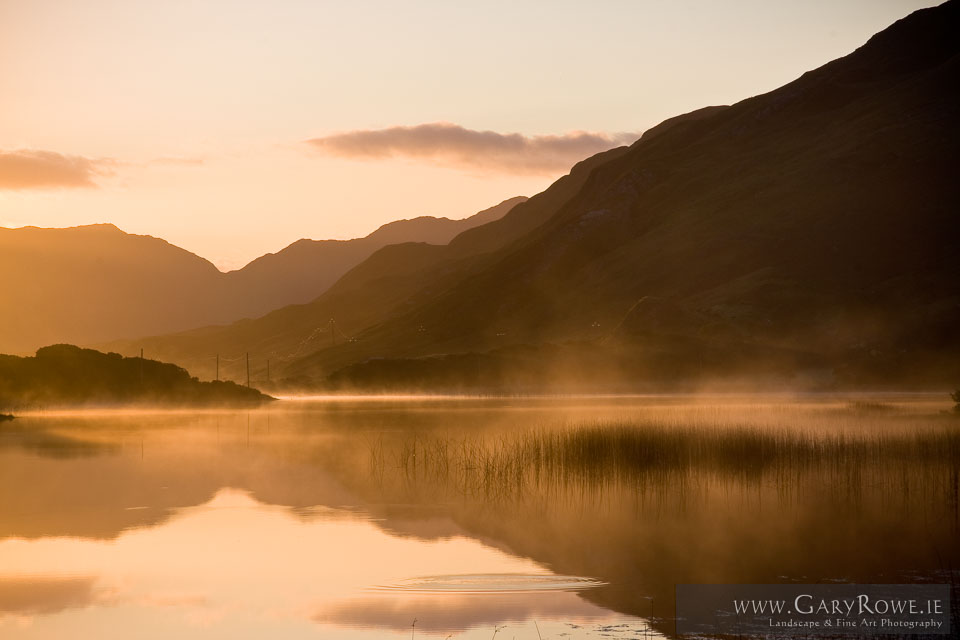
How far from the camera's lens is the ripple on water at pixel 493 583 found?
24.1 m

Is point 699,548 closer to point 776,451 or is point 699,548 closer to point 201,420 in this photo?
point 776,451

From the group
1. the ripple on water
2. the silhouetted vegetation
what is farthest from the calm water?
the silhouetted vegetation

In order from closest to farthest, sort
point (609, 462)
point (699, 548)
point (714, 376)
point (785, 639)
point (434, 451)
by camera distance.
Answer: point (785, 639) < point (699, 548) < point (609, 462) < point (434, 451) < point (714, 376)

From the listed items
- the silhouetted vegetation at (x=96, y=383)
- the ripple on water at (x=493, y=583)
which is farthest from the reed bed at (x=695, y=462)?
the silhouetted vegetation at (x=96, y=383)

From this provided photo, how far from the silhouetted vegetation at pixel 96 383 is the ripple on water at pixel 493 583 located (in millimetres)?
103751

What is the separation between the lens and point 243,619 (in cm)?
2209

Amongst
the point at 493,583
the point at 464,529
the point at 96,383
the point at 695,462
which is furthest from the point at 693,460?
the point at 96,383

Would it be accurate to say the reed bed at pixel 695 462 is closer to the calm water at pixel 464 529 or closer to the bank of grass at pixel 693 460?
the bank of grass at pixel 693 460

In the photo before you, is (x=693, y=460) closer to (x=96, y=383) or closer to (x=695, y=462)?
(x=695, y=462)

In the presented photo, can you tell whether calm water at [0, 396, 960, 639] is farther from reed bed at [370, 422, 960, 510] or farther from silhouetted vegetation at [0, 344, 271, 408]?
silhouetted vegetation at [0, 344, 271, 408]

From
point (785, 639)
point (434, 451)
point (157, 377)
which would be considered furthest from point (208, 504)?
point (157, 377)

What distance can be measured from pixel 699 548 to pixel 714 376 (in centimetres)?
17230

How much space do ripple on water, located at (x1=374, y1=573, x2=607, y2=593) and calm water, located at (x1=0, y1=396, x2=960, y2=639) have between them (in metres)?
0.08

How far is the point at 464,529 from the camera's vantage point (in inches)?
1266
